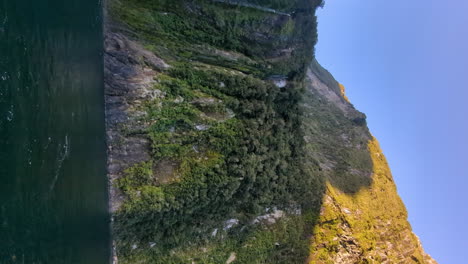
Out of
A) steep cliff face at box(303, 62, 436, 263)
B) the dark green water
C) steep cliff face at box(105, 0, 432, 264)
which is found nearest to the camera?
the dark green water

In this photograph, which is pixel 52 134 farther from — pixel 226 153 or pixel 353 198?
pixel 353 198

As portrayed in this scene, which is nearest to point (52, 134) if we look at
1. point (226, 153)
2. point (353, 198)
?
point (226, 153)

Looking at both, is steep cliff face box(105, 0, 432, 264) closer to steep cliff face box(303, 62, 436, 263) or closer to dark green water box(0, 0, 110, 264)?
steep cliff face box(303, 62, 436, 263)

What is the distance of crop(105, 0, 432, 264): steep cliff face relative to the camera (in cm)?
3572

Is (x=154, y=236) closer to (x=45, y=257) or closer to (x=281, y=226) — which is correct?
(x=45, y=257)

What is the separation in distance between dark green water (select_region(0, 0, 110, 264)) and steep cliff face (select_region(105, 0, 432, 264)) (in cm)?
191

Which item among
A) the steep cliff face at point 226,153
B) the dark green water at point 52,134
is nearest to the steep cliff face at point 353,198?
the steep cliff face at point 226,153

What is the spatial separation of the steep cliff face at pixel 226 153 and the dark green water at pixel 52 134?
75.2 inches

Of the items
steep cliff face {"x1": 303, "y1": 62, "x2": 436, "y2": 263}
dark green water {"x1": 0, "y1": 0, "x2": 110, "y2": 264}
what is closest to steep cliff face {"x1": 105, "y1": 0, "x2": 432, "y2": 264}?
steep cliff face {"x1": 303, "y1": 62, "x2": 436, "y2": 263}

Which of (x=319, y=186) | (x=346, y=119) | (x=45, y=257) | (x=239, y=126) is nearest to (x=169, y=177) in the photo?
(x=239, y=126)

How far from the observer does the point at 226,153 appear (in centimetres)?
4038

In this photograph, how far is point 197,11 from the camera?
139 feet

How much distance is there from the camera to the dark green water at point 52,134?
24297mm

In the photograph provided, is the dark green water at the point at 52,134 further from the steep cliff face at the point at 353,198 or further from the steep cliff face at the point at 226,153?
the steep cliff face at the point at 353,198
